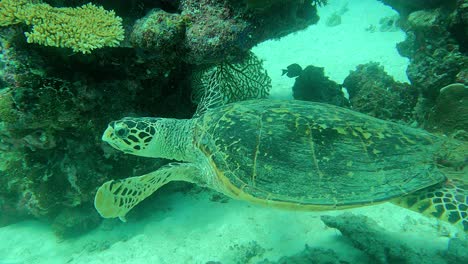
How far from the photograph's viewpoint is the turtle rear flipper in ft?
8.30

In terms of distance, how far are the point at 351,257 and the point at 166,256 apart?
2.63m

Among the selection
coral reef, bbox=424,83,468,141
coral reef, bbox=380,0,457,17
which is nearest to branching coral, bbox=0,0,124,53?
coral reef, bbox=424,83,468,141

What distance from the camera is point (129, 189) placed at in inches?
129

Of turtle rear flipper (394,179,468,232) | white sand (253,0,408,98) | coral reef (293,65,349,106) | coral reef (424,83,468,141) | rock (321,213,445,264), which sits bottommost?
rock (321,213,445,264)

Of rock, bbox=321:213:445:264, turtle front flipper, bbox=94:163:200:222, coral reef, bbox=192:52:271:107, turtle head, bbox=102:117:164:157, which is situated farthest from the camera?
coral reef, bbox=192:52:271:107

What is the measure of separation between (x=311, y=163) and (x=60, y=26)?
3.41 metres

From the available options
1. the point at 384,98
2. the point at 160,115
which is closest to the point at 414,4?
the point at 384,98

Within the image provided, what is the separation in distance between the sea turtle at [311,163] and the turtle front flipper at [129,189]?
0.01 meters

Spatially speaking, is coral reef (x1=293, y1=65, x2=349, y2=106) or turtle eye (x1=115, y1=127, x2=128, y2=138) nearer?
turtle eye (x1=115, y1=127, x2=128, y2=138)

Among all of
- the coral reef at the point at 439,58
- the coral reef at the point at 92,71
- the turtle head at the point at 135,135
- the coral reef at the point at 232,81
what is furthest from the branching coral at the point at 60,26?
the coral reef at the point at 439,58

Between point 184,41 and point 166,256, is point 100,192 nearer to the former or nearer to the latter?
point 166,256

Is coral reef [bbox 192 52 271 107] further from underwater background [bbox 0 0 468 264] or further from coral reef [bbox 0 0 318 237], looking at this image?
coral reef [bbox 0 0 318 237]

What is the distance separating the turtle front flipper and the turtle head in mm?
488

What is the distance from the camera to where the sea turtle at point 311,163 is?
8.77 feet
